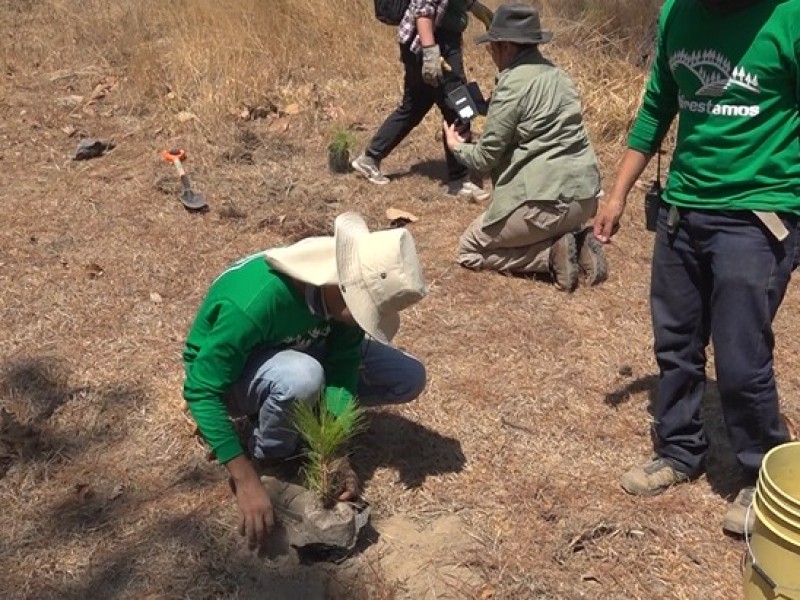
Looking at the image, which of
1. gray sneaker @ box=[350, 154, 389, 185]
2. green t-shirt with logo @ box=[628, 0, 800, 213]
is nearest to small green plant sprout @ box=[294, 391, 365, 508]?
green t-shirt with logo @ box=[628, 0, 800, 213]

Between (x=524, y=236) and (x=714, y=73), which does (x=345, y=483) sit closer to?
(x=714, y=73)

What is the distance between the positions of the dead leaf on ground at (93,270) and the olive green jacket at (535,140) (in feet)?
6.36

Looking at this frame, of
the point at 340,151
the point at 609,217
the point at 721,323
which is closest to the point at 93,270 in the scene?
the point at 340,151

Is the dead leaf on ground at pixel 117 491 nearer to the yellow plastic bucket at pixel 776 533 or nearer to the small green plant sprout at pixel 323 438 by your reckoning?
the small green plant sprout at pixel 323 438

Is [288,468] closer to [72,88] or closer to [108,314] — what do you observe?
[108,314]

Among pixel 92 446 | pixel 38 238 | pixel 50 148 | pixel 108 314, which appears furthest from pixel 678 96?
pixel 50 148

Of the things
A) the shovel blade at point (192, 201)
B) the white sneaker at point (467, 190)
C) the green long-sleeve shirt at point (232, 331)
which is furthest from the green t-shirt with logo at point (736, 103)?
Answer: the shovel blade at point (192, 201)

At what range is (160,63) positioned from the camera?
24.8ft

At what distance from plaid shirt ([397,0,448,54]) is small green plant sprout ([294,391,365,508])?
3.32 metres

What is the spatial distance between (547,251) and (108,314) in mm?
2165

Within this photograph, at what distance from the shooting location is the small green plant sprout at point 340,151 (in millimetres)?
6074

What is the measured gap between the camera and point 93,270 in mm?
4715

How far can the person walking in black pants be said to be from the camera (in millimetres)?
5531

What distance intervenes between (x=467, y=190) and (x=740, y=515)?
10.7 ft
